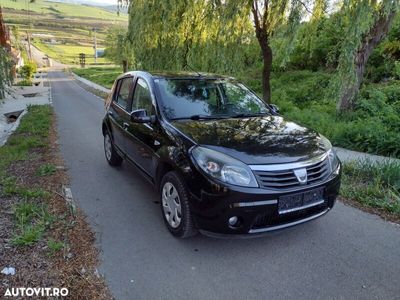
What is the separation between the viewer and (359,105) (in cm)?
911

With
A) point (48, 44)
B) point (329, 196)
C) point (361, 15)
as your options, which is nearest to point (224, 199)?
point (329, 196)

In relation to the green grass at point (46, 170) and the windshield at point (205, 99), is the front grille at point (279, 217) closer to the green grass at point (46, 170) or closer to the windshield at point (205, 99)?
the windshield at point (205, 99)

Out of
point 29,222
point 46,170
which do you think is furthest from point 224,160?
point 46,170

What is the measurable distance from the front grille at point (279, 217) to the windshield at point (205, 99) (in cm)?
148

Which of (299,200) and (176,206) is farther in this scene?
(176,206)

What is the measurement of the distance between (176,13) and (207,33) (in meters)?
0.95

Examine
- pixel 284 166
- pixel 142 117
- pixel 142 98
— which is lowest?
pixel 284 166

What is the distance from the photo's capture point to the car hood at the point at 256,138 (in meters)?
3.17

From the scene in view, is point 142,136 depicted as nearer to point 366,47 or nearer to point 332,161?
point 332,161

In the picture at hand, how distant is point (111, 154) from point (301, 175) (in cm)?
383

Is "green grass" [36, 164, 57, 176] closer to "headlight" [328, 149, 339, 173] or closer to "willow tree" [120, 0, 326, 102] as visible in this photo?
"headlight" [328, 149, 339, 173]

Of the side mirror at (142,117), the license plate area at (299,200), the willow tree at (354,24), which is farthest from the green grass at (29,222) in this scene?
the willow tree at (354,24)

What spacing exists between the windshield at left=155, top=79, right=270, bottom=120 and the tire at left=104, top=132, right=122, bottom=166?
79.1 inches

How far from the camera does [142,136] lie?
14.1ft
